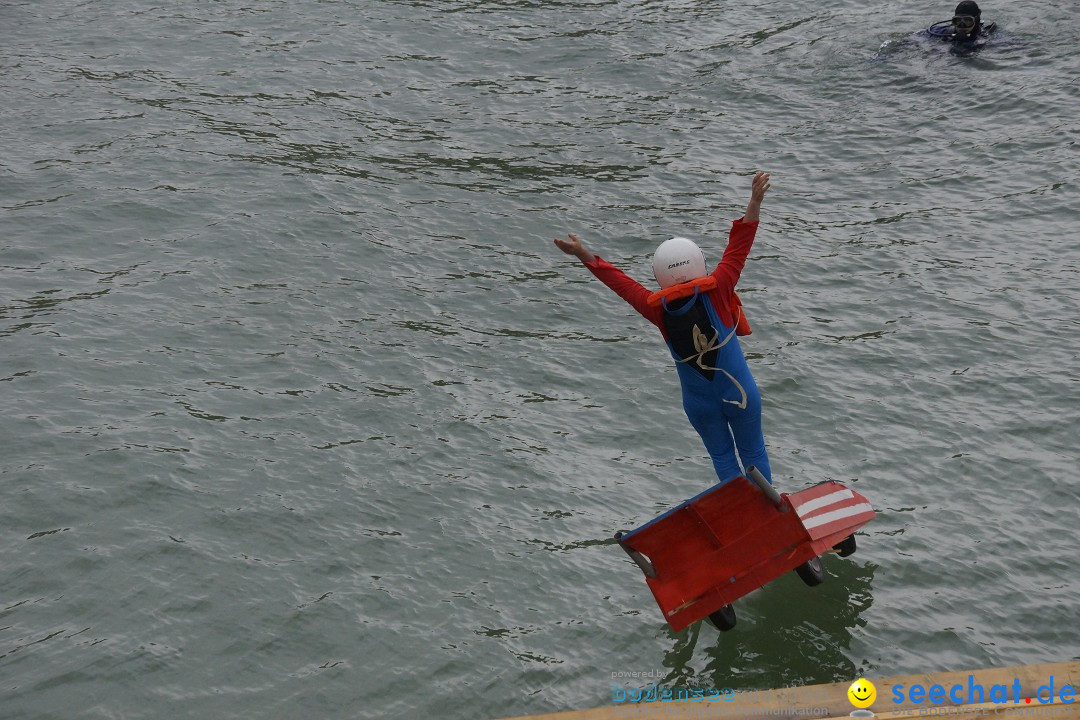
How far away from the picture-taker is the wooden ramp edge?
6.12 m

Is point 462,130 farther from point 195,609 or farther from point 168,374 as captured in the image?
point 195,609

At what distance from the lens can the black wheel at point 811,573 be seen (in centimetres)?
797

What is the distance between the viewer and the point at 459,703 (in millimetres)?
7426

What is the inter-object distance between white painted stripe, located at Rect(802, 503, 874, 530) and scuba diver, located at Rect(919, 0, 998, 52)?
41.7 ft

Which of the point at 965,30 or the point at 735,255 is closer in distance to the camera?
the point at 735,255

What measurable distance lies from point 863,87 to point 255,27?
35.8 ft

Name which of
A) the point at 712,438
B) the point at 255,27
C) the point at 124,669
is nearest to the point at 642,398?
the point at 712,438

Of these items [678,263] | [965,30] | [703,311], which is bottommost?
[703,311]

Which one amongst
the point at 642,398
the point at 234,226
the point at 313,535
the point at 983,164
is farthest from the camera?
the point at 983,164

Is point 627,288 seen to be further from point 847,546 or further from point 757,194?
point 847,546

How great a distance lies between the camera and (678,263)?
746cm

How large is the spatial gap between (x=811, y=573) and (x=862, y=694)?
5.39 ft

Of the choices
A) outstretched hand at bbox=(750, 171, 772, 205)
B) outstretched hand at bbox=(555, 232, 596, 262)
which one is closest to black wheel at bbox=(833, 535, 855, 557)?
outstretched hand at bbox=(750, 171, 772, 205)
